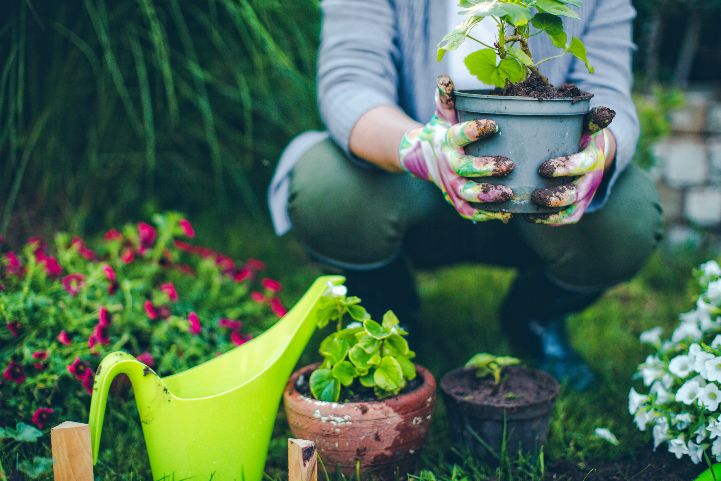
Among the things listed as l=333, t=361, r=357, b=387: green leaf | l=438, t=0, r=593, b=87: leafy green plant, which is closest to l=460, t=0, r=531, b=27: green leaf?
l=438, t=0, r=593, b=87: leafy green plant

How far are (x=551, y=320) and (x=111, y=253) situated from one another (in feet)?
3.33

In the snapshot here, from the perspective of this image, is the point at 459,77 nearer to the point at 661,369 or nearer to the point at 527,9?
the point at 527,9

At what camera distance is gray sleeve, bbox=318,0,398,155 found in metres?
1.30

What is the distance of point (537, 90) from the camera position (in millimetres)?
976

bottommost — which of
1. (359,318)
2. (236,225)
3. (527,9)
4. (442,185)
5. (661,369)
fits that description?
(236,225)

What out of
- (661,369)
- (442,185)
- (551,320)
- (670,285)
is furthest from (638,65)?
(442,185)

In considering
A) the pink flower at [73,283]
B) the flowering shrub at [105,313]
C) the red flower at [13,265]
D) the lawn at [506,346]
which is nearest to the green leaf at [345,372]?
the lawn at [506,346]

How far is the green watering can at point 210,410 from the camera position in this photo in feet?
3.24

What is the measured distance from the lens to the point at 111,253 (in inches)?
65.7

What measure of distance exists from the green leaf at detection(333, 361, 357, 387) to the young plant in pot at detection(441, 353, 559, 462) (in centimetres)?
19

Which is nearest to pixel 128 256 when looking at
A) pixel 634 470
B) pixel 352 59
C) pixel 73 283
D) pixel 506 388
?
pixel 73 283

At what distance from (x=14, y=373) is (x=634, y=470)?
1.03 meters

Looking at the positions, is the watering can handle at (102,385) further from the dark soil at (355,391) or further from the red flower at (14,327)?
the red flower at (14,327)

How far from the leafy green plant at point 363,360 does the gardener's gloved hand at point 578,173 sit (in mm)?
283
